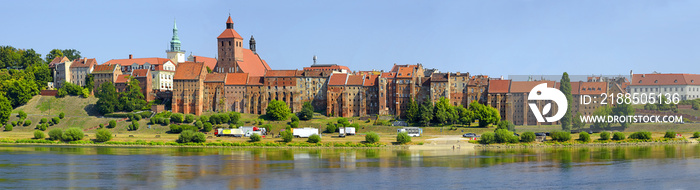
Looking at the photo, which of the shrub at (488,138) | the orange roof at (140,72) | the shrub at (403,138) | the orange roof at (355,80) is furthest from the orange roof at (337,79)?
the shrub at (488,138)

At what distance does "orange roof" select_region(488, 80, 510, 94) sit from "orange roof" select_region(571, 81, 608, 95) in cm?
1040

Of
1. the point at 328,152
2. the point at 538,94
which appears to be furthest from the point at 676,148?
the point at 328,152

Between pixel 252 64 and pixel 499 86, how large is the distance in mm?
46412

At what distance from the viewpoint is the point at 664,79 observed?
14988 cm

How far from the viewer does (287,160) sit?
96.9 metres

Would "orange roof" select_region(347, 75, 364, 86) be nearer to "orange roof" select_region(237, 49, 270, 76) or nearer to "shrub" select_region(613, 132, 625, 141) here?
"orange roof" select_region(237, 49, 270, 76)

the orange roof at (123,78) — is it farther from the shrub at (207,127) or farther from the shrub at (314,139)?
the shrub at (314,139)

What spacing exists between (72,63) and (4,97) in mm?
18493

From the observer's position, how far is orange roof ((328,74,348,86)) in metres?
140

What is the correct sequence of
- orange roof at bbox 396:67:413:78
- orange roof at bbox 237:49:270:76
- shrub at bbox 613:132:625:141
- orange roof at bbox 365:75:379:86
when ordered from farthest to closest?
orange roof at bbox 237:49:270:76, orange roof at bbox 365:75:379:86, orange roof at bbox 396:67:413:78, shrub at bbox 613:132:625:141

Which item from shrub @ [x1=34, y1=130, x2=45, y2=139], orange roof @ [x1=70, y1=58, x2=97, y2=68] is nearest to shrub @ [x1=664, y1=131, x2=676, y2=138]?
shrub @ [x1=34, y1=130, x2=45, y2=139]

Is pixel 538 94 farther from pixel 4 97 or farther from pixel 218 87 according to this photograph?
pixel 4 97

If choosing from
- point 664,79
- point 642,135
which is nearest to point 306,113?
point 642,135

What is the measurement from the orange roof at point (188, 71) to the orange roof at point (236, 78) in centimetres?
484
